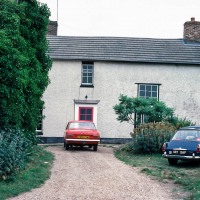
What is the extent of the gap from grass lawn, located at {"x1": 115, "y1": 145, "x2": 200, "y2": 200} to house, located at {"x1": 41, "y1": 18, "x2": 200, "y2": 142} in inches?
356

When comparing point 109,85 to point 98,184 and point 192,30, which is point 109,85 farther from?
point 98,184

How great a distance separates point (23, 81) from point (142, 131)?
830 centimetres

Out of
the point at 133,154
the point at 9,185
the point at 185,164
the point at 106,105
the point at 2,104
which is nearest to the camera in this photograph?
the point at 9,185

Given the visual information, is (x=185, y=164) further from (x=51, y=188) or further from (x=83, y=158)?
(x=51, y=188)

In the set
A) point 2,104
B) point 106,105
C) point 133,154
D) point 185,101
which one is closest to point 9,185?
point 2,104

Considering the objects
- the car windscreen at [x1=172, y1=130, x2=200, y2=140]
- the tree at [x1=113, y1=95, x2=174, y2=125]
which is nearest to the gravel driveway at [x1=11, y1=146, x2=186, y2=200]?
the car windscreen at [x1=172, y1=130, x2=200, y2=140]

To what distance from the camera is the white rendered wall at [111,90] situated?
28828 mm

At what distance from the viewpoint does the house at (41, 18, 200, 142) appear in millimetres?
28828

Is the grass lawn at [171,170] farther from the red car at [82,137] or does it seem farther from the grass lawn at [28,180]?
the grass lawn at [28,180]

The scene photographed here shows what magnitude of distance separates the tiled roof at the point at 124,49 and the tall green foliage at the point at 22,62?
995cm

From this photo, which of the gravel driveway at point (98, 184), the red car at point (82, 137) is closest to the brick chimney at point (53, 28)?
the red car at point (82, 137)

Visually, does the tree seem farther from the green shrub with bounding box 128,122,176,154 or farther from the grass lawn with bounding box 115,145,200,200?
the grass lawn with bounding box 115,145,200,200

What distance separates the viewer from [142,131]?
68.2 feet

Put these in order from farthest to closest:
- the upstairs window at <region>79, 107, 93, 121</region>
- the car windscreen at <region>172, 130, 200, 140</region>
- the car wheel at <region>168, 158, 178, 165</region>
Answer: the upstairs window at <region>79, 107, 93, 121</region> → the car windscreen at <region>172, 130, 200, 140</region> → the car wheel at <region>168, 158, 178, 165</region>
